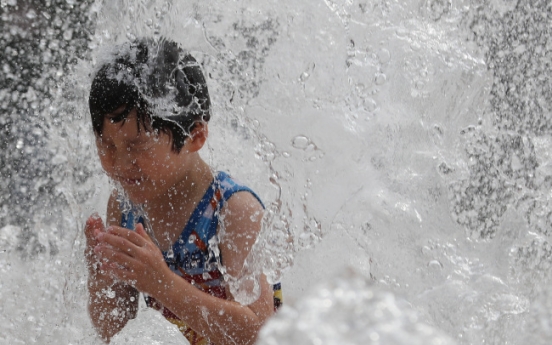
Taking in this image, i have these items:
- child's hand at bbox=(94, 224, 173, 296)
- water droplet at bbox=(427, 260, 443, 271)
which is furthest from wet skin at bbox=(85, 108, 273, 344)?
water droplet at bbox=(427, 260, 443, 271)

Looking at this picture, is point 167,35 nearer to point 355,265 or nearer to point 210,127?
point 210,127

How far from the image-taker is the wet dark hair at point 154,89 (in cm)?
168

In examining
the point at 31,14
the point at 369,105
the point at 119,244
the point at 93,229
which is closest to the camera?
the point at 119,244

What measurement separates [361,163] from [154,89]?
735 millimetres

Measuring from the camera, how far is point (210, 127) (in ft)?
6.84

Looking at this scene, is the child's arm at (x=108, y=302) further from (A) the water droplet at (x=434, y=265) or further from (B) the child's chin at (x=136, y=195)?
(A) the water droplet at (x=434, y=265)

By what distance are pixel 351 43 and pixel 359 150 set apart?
1.07ft

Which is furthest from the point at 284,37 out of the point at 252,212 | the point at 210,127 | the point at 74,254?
the point at 74,254

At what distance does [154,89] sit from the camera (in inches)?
67.8

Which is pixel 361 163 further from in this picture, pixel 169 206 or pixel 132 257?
pixel 132 257

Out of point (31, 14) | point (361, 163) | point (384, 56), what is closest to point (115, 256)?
point (361, 163)

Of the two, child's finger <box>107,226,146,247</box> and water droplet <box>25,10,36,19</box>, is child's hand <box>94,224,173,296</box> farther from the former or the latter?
water droplet <box>25,10,36,19</box>

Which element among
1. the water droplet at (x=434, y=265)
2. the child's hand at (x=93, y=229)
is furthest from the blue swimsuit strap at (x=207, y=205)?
the water droplet at (x=434, y=265)

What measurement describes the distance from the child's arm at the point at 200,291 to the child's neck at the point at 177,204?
0.10 metres
